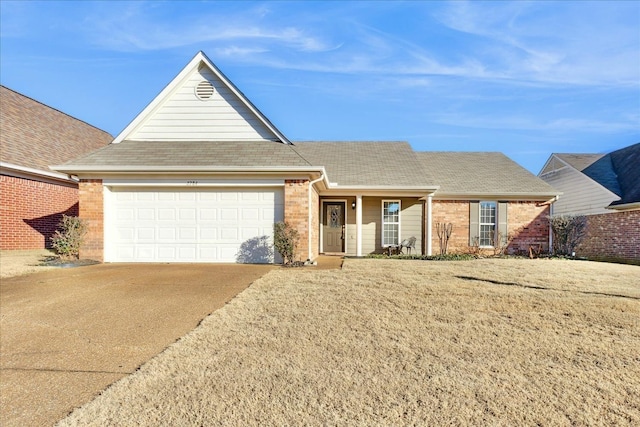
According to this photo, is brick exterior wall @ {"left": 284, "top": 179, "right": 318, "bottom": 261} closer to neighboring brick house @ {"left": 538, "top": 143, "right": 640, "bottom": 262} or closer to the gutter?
the gutter

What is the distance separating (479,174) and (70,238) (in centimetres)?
1572

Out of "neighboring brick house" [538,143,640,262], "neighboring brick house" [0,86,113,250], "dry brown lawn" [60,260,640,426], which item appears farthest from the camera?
"neighboring brick house" [538,143,640,262]

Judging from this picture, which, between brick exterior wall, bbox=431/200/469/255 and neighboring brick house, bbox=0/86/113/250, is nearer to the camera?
neighboring brick house, bbox=0/86/113/250

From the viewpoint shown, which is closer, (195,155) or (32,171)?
(195,155)

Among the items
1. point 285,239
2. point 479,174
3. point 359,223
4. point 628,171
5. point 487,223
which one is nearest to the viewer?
point 285,239

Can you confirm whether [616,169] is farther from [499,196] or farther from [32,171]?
[32,171]

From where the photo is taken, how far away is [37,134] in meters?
15.6

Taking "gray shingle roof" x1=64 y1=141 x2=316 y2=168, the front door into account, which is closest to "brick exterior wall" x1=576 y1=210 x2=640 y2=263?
the front door

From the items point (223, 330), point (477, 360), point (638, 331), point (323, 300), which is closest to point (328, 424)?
point (477, 360)

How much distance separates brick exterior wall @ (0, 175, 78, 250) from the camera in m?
12.8

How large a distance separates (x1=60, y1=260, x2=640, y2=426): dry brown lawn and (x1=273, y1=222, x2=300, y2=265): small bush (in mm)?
3780

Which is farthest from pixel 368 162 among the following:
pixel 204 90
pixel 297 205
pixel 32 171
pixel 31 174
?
pixel 31 174

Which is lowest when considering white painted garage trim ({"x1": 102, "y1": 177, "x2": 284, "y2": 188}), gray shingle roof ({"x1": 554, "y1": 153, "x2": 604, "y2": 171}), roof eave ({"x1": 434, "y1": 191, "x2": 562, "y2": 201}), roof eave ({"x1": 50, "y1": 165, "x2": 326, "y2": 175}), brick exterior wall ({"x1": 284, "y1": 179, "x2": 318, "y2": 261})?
brick exterior wall ({"x1": 284, "y1": 179, "x2": 318, "y2": 261})

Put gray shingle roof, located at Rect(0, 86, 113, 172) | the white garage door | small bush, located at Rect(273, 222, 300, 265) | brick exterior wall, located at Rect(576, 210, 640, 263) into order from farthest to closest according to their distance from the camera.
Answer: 1. brick exterior wall, located at Rect(576, 210, 640, 263)
2. gray shingle roof, located at Rect(0, 86, 113, 172)
3. the white garage door
4. small bush, located at Rect(273, 222, 300, 265)
